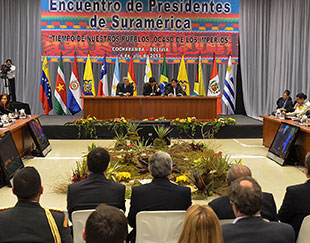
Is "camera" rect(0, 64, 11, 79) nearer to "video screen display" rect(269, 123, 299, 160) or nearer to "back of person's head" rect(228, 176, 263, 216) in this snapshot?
"video screen display" rect(269, 123, 299, 160)

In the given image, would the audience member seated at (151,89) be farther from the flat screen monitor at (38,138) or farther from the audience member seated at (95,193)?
the audience member seated at (95,193)

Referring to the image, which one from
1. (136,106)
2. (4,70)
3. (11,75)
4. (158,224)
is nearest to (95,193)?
(158,224)

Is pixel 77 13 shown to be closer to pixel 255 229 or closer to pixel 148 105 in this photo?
pixel 148 105

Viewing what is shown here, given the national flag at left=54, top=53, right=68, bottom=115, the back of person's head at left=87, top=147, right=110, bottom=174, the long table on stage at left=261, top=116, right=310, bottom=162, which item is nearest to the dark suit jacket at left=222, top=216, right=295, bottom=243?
the back of person's head at left=87, top=147, right=110, bottom=174

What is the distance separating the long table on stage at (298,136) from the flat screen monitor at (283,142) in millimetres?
133

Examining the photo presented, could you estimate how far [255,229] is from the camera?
2.34 meters

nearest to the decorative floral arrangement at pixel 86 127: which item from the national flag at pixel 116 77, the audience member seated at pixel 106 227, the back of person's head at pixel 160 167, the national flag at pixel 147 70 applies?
the national flag at pixel 116 77

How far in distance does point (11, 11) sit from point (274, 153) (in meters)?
9.40

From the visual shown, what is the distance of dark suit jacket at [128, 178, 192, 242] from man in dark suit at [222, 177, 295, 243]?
1025 millimetres

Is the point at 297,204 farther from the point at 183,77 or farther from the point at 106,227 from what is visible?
the point at 183,77

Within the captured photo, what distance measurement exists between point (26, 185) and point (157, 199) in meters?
1.15

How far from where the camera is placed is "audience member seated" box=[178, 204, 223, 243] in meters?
1.98

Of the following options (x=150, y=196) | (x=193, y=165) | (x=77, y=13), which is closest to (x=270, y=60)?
(x=77, y=13)

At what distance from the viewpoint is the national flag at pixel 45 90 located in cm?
1355
